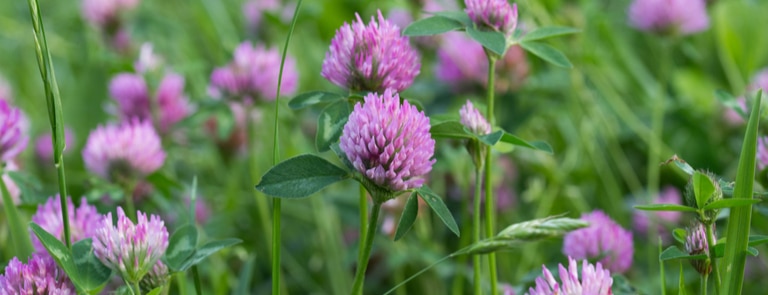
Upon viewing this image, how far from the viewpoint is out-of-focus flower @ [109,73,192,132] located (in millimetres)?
1536

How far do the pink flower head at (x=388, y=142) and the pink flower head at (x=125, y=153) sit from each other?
1.80ft

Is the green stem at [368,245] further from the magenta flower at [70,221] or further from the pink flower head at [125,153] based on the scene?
the pink flower head at [125,153]

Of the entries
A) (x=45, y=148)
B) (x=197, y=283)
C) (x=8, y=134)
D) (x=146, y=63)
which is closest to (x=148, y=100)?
(x=146, y=63)

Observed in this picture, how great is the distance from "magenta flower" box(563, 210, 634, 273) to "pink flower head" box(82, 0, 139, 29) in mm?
1384

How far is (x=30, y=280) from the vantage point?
0.72 m

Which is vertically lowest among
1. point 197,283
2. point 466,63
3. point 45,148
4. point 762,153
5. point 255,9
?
point 197,283

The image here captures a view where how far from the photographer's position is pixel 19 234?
917 millimetres

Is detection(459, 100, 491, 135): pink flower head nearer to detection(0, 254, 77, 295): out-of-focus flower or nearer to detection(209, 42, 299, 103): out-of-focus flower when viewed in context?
detection(0, 254, 77, 295): out-of-focus flower

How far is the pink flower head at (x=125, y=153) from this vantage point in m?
1.19

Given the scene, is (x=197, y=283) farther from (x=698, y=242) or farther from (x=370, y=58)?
(x=698, y=242)

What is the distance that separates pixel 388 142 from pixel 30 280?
0.31 m

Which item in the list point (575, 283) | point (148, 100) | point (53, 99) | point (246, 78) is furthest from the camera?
point (148, 100)

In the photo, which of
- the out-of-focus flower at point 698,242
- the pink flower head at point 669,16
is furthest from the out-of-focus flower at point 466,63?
the out-of-focus flower at point 698,242

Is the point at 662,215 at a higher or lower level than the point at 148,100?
lower
